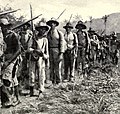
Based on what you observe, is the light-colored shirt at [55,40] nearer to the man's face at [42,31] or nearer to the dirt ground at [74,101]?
the dirt ground at [74,101]

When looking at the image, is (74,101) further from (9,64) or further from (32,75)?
(9,64)

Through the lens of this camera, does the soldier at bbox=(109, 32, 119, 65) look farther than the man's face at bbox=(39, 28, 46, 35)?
Yes

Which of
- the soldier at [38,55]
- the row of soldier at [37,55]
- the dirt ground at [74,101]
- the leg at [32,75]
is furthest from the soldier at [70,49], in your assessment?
the leg at [32,75]

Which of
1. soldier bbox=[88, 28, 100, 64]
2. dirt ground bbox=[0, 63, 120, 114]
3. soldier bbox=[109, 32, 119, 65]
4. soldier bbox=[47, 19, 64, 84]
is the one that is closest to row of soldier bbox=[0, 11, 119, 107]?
soldier bbox=[47, 19, 64, 84]

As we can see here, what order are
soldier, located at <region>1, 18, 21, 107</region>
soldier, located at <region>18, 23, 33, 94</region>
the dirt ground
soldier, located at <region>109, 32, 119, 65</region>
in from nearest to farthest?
the dirt ground < soldier, located at <region>1, 18, 21, 107</region> < soldier, located at <region>18, 23, 33, 94</region> < soldier, located at <region>109, 32, 119, 65</region>

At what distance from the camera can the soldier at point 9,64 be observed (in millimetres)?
8023

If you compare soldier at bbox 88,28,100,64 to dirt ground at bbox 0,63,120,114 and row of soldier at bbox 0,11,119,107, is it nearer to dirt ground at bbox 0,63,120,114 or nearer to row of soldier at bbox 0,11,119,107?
row of soldier at bbox 0,11,119,107

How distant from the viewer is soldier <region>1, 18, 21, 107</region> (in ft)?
26.3

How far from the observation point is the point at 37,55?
941cm

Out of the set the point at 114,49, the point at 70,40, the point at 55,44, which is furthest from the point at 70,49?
the point at 114,49

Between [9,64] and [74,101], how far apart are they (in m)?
1.88

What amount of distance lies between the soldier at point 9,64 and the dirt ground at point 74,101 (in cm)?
31

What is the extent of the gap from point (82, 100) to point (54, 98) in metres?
0.82

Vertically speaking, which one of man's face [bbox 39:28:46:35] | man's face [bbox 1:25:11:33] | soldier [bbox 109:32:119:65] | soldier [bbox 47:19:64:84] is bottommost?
soldier [bbox 109:32:119:65]
